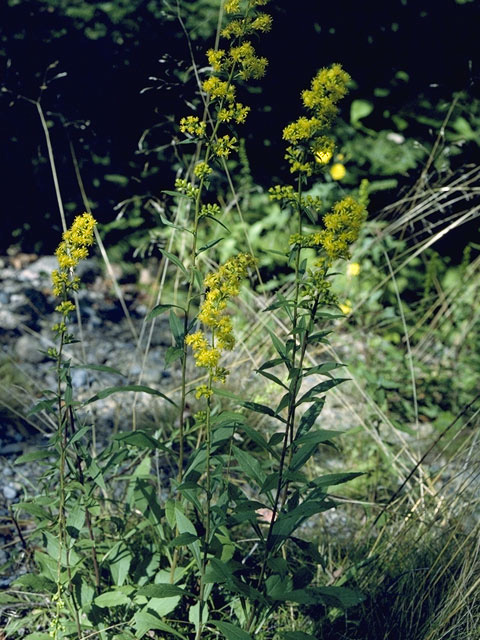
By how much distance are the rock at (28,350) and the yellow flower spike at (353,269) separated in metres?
1.55

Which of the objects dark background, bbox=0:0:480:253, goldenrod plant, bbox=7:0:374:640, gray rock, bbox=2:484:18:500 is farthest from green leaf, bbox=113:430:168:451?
dark background, bbox=0:0:480:253

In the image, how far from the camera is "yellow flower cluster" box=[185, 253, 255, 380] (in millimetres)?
1462

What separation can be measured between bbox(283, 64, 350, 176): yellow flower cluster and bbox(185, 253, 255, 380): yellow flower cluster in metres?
0.24

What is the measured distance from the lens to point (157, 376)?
342cm

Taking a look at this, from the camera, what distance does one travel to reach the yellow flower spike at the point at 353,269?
3580 mm

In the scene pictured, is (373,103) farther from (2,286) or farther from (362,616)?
(362,616)

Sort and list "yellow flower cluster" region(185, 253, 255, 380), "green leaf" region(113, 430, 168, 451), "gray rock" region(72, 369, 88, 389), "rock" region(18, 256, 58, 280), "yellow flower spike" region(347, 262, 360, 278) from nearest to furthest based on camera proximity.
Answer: "yellow flower cluster" region(185, 253, 255, 380), "green leaf" region(113, 430, 168, 451), "gray rock" region(72, 369, 88, 389), "yellow flower spike" region(347, 262, 360, 278), "rock" region(18, 256, 58, 280)

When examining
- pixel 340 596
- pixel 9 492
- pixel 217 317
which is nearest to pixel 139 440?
pixel 217 317

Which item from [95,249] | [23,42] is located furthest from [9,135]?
[95,249]

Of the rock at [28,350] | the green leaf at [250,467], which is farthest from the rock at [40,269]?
the green leaf at [250,467]

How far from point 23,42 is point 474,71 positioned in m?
2.31

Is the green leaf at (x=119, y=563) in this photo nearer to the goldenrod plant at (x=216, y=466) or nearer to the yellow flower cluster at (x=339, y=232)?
the goldenrod plant at (x=216, y=466)

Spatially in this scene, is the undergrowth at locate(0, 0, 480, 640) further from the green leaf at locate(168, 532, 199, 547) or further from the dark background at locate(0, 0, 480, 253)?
the dark background at locate(0, 0, 480, 253)

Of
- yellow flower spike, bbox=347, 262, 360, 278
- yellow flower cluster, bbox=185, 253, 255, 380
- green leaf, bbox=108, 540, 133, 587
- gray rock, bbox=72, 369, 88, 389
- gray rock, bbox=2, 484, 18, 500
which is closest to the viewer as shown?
yellow flower cluster, bbox=185, 253, 255, 380
